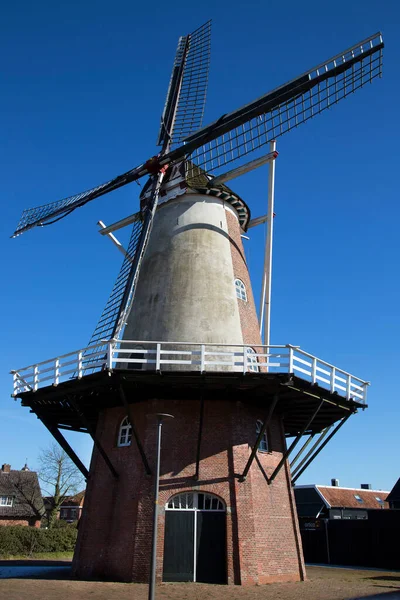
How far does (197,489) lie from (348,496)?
25792mm

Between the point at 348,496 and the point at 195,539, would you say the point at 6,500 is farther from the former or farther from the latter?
the point at 195,539

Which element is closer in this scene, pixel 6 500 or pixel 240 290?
pixel 240 290

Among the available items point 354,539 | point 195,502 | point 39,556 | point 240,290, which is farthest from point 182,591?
point 39,556

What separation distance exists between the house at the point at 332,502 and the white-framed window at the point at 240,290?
20.1 meters

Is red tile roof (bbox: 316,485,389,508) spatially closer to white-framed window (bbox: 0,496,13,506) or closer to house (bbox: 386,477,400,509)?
house (bbox: 386,477,400,509)

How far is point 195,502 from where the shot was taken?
14242mm

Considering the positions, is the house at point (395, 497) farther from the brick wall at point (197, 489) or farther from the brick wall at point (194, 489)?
the brick wall at point (197, 489)

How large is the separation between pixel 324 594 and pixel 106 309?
10.0 meters

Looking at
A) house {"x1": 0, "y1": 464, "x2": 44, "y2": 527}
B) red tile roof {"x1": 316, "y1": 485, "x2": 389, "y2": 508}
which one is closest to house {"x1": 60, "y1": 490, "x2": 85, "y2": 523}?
house {"x1": 0, "y1": 464, "x2": 44, "y2": 527}

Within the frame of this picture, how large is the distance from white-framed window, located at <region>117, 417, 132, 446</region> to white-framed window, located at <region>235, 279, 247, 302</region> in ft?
17.2

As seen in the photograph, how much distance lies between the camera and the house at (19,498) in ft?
134

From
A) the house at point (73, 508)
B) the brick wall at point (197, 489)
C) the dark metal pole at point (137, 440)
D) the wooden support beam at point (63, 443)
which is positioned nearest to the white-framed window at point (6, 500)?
the house at point (73, 508)

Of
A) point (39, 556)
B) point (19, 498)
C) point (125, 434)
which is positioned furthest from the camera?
point (19, 498)

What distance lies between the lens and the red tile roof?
34344 mm
